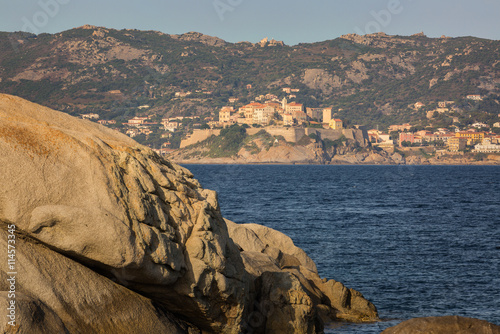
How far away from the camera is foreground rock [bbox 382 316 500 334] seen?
1019 centimetres

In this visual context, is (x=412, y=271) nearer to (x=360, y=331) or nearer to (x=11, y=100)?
(x=360, y=331)

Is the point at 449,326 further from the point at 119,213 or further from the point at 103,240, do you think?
the point at 103,240

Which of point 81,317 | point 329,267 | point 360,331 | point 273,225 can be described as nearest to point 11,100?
point 81,317

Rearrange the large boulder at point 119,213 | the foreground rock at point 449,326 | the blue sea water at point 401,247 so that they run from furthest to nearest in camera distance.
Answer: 1. the blue sea water at point 401,247
2. the foreground rock at point 449,326
3. the large boulder at point 119,213

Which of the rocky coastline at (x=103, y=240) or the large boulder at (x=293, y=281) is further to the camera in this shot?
the large boulder at (x=293, y=281)

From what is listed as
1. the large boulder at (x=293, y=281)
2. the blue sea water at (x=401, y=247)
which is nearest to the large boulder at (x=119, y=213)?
the large boulder at (x=293, y=281)

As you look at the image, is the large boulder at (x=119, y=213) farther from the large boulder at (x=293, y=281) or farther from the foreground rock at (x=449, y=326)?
the foreground rock at (x=449, y=326)

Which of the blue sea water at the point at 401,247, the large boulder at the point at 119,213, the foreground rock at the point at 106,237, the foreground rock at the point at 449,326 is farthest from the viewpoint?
the blue sea water at the point at 401,247

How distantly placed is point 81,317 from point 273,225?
1243 inches

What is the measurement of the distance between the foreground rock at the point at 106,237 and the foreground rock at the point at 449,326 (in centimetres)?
331

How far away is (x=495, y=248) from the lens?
30.7 metres

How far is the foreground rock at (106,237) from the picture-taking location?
28.3ft

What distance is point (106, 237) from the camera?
8883 mm

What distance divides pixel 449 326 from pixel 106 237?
20.5ft
